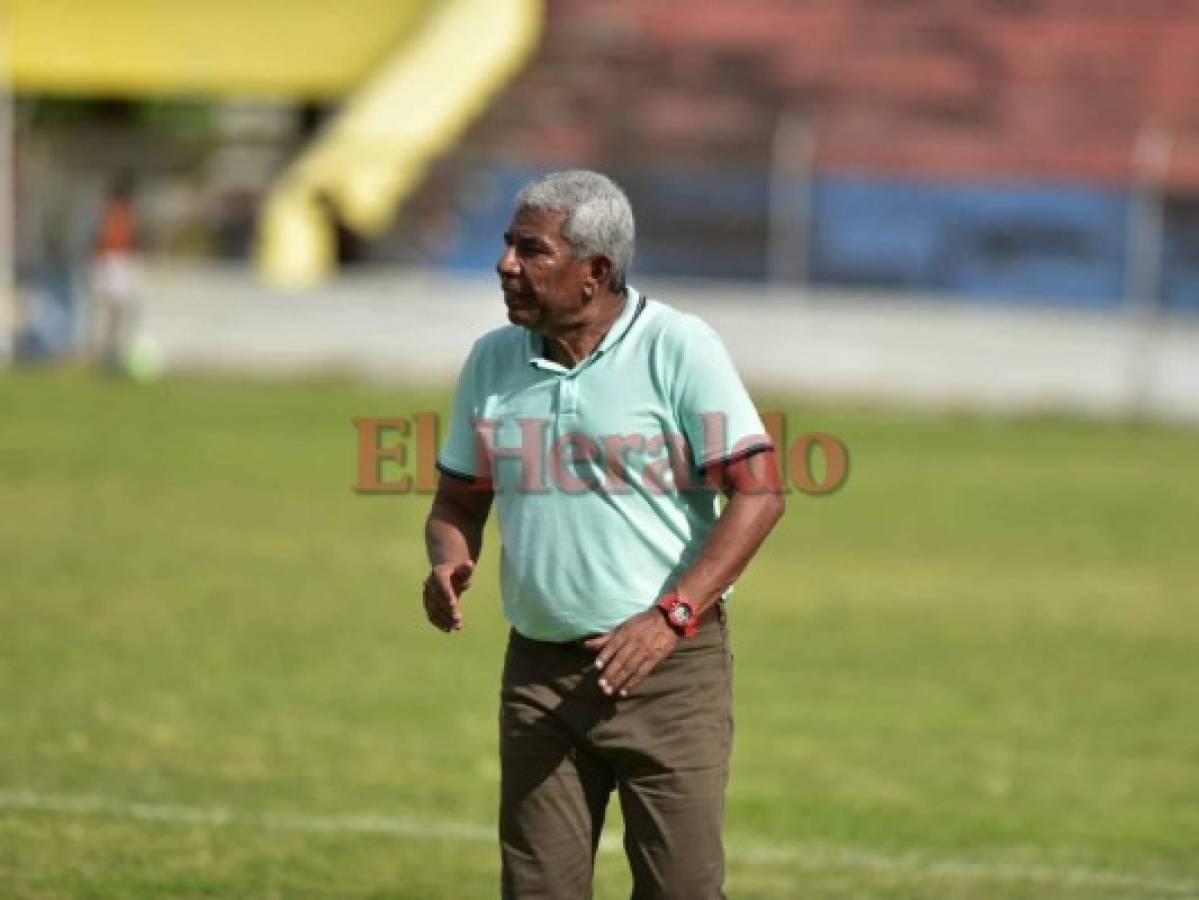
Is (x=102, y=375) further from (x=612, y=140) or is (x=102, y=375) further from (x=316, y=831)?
(x=316, y=831)

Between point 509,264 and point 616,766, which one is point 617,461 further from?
point 616,766

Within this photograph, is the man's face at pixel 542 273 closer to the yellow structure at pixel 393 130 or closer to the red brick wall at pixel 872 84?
the yellow structure at pixel 393 130

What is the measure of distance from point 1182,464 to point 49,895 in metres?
16.5

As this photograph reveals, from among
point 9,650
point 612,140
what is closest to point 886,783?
point 9,650

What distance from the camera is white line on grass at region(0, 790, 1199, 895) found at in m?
8.67

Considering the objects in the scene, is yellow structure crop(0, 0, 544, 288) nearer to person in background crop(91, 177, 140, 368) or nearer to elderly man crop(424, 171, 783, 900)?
person in background crop(91, 177, 140, 368)

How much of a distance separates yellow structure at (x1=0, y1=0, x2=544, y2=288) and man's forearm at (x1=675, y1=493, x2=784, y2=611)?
28.6 m

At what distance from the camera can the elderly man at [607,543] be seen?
18.8 ft

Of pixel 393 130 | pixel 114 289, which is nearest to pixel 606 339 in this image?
pixel 114 289

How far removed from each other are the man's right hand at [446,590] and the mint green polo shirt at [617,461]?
137 millimetres

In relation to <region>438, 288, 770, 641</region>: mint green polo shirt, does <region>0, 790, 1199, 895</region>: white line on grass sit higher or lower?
lower

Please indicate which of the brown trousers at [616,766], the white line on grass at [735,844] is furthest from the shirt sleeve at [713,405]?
the white line on grass at [735,844]

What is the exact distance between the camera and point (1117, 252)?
95.7 ft
